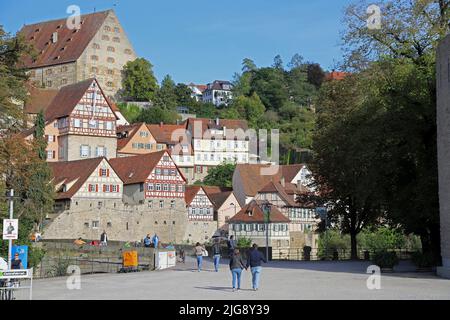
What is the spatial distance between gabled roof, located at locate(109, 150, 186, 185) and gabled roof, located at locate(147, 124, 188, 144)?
25.2 metres

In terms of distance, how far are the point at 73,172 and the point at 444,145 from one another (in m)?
62.5

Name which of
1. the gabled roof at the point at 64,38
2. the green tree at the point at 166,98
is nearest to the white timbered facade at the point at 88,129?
the gabled roof at the point at 64,38

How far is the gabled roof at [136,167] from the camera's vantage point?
90.5m

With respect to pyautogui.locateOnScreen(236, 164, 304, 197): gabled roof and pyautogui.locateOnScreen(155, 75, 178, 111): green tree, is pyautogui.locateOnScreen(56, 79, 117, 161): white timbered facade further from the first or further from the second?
pyautogui.locateOnScreen(155, 75, 178, 111): green tree

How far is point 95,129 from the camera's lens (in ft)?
327

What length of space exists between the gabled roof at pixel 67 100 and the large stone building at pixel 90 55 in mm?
32928

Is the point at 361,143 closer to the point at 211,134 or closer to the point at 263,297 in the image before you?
the point at 263,297

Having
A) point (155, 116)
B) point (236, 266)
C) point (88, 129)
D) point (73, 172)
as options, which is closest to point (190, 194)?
point (88, 129)

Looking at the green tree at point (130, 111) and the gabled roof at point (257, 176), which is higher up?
the green tree at point (130, 111)

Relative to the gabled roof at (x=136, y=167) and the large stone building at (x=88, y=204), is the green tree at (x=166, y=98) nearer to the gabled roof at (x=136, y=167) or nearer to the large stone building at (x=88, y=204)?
the gabled roof at (x=136, y=167)

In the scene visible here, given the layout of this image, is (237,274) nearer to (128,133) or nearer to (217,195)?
(217,195)

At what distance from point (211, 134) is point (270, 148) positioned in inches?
691

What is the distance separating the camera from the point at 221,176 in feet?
389

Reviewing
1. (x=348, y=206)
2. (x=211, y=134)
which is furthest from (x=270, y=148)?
(x=348, y=206)
